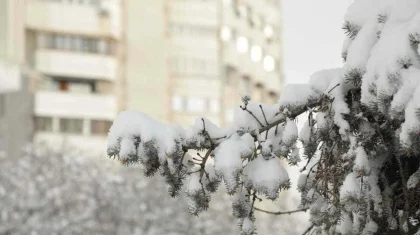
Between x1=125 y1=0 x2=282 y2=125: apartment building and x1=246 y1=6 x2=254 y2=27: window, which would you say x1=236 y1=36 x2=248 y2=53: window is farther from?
x1=246 y1=6 x2=254 y2=27: window

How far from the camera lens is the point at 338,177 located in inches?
180

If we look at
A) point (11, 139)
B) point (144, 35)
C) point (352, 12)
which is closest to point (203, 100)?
point (144, 35)

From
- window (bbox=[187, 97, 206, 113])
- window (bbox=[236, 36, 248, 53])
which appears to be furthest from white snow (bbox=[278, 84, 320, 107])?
window (bbox=[236, 36, 248, 53])

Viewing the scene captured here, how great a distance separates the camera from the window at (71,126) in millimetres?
48094

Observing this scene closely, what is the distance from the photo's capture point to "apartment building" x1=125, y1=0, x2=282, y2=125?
5078 centimetres

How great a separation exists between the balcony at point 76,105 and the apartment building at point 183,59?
1903 millimetres

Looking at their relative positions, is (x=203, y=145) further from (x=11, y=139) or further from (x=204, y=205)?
(x=11, y=139)

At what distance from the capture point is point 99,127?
160ft

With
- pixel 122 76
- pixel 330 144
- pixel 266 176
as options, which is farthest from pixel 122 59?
pixel 266 176

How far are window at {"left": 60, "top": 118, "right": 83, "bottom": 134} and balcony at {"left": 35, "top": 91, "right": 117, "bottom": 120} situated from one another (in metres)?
0.27

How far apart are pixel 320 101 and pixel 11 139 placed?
4216cm

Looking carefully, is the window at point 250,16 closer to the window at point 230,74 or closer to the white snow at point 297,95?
the window at point 230,74

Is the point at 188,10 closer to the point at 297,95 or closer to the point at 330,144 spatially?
the point at 330,144

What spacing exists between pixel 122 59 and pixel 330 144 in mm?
46537
